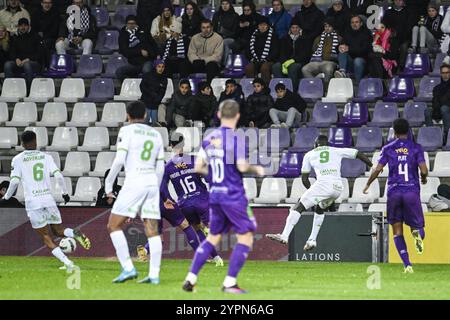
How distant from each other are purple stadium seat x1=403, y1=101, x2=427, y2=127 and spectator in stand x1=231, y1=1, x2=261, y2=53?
4.34 m

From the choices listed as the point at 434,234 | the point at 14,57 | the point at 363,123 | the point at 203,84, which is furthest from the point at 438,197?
the point at 14,57

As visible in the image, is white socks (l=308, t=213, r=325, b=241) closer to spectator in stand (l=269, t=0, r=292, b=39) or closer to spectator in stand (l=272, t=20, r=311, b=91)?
spectator in stand (l=272, t=20, r=311, b=91)

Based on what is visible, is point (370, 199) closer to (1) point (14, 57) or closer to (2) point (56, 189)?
(2) point (56, 189)

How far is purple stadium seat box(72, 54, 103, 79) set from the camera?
29.0 metres

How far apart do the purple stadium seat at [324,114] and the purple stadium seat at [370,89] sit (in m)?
0.63

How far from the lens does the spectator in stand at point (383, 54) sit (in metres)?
26.8

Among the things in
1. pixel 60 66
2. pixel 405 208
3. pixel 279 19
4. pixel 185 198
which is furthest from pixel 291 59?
pixel 405 208

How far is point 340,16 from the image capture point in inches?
1085

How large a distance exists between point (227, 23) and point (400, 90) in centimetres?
456

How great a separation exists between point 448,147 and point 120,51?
8.31m

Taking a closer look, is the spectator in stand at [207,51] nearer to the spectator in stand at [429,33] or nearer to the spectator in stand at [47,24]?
the spectator in stand at [47,24]

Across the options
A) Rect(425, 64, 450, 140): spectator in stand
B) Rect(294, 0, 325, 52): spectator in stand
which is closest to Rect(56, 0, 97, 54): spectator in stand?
Rect(294, 0, 325, 52): spectator in stand

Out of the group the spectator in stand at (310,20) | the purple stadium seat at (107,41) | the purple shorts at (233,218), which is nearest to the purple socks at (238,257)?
the purple shorts at (233,218)

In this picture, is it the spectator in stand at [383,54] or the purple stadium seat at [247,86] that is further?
the purple stadium seat at [247,86]
